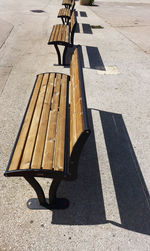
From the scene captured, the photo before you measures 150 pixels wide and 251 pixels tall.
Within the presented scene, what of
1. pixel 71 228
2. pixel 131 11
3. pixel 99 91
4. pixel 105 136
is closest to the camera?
pixel 71 228

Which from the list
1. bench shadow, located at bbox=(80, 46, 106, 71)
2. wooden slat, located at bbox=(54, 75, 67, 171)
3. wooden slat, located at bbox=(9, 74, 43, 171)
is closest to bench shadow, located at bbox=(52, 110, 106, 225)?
wooden slat, located at bbox=(54, 75, 67, 171)

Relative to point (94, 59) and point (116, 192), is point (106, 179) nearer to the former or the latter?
point (116, 192)

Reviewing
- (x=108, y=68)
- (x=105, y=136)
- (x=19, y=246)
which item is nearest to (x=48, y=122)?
(x=105, y=136)

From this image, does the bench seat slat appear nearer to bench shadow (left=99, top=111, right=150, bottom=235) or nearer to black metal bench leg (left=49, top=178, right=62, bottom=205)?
black metal bench leg (left=49, top=178, right=62, bottom=205)

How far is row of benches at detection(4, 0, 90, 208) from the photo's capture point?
1.86 m

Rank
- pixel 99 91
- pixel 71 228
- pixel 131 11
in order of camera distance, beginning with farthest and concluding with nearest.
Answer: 1. pixel 131 11
2. pixel 99 91
3. pixel 71 228

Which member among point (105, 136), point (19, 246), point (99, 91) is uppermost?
point (99, 91)

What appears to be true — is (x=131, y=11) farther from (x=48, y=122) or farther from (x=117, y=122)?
(x=48, y=122)

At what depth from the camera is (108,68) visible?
547cm

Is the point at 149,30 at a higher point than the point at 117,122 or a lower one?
higher

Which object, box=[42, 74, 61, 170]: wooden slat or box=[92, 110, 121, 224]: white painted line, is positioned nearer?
box=[42, 74, 61, 170]: wooden slat

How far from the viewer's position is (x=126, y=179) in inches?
106

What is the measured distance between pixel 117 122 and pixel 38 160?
2106mm

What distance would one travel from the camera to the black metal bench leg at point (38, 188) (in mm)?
1987
